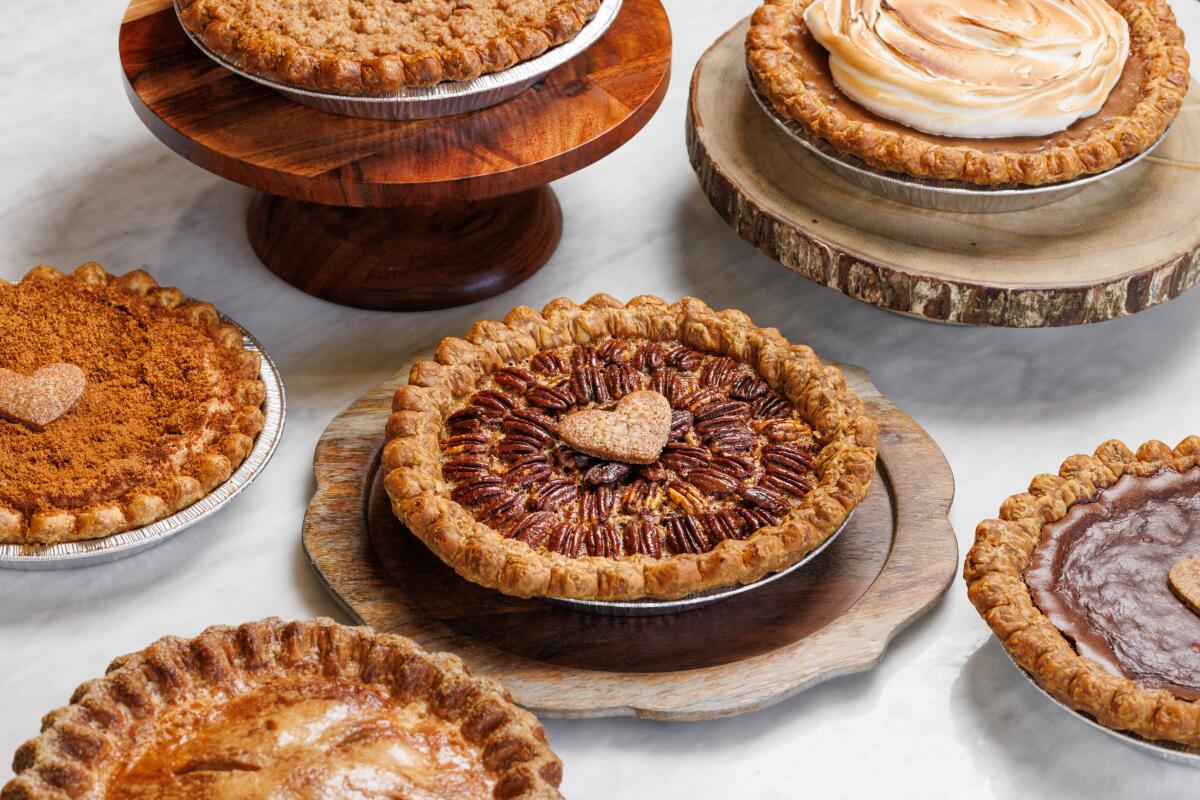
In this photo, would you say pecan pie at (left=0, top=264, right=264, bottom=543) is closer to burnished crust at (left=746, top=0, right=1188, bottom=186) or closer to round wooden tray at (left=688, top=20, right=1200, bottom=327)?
round wooden tray at (left=688, top=20, right=1200, bottom=327)

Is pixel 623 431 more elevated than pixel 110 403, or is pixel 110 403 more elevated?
pixel 623 431

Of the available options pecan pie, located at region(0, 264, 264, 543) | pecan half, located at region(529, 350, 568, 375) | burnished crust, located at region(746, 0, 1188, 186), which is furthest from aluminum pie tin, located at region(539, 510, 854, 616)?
burnished crust, located at region(746, 0, 1188, 186)

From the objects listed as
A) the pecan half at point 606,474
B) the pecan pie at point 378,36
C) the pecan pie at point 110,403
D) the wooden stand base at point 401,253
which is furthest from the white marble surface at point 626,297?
the pecan pie at point 378,36

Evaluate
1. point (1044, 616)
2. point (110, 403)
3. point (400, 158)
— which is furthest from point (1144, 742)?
point (110, 403)

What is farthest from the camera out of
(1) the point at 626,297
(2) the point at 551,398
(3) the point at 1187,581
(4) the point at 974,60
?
(1) the point at 626,297

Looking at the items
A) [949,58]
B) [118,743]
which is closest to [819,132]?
[949,58]

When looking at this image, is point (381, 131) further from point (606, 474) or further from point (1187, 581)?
point (1187, 581)

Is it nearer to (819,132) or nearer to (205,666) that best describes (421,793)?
(205,666)
